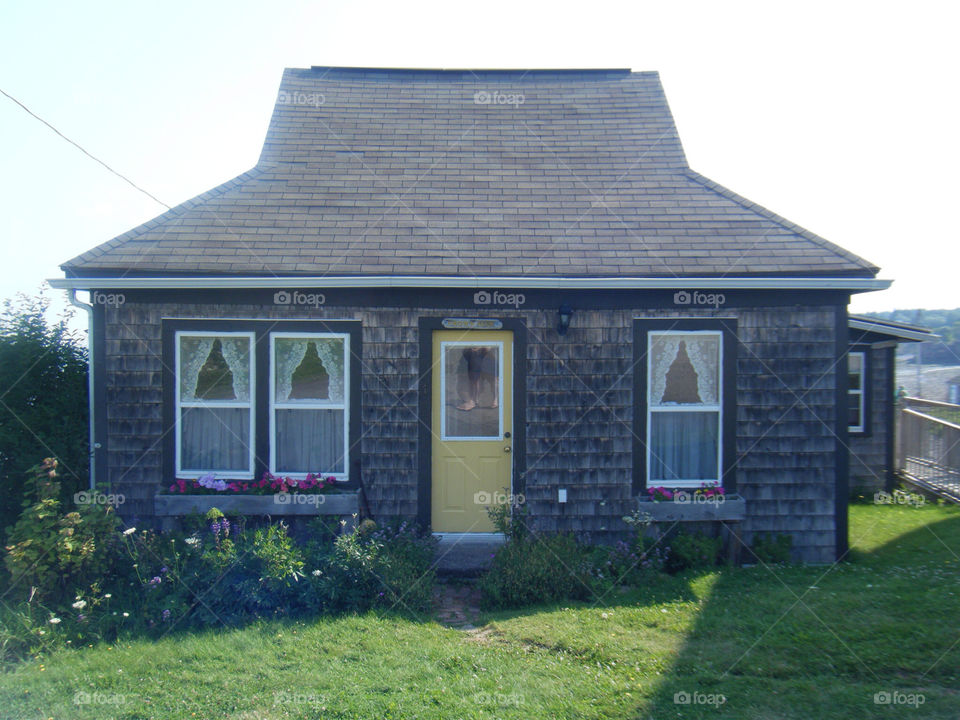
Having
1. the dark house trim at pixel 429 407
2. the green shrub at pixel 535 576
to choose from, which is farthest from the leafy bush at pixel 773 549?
the dark house trim at pixel 429 407

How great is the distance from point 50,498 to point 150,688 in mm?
2581

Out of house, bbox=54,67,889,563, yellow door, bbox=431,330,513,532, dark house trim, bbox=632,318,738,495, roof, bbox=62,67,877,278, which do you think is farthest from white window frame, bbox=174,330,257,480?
dark house trim, bbox=632,318,738,495

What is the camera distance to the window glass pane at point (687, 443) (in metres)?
7.82

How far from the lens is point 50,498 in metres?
6.41

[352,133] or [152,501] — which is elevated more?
[352,133]

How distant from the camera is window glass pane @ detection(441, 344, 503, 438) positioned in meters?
7.82

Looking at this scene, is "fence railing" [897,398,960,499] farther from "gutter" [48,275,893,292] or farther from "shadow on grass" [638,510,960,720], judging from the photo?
"gutter" [48,275,893,292]

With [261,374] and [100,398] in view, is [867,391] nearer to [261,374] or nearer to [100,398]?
[261,374]

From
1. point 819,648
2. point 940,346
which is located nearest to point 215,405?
point 819,648

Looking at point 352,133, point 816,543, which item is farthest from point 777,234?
point 352,133

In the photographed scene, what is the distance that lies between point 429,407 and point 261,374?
194cm

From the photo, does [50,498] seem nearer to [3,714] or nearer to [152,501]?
[152,501]

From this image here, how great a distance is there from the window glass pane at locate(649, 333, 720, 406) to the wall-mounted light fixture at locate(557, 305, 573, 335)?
1.07 m

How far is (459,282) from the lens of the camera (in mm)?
7391
